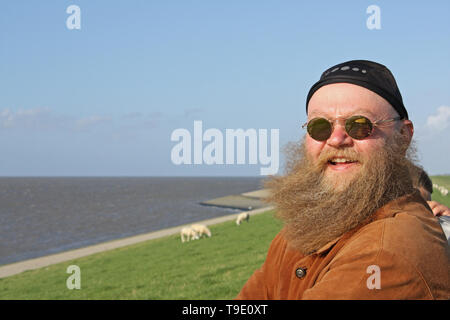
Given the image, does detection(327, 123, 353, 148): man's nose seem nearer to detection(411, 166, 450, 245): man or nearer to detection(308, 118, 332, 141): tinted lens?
detection(308, 118, 332, 141): tinted lens

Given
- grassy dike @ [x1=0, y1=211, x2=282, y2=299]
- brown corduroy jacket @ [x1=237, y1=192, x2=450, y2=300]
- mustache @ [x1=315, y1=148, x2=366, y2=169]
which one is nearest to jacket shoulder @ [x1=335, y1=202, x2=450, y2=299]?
brown corduroy jacket @ [x1=237, y1=192, x2=450, y2=300]

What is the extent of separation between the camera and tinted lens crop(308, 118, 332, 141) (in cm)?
218

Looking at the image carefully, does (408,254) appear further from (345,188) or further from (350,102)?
(350,102)

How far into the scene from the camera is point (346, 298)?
4.81ft

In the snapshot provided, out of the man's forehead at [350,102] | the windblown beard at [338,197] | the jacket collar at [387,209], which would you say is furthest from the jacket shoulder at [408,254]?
the man's forehead at [350,102]

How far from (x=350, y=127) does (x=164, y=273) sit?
444 inches

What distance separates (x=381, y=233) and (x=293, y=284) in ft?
1.98

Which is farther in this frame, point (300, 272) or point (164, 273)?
point (164, 273)

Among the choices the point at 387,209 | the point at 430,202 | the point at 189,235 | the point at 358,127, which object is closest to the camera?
the point at 387,209

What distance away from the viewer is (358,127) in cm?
208

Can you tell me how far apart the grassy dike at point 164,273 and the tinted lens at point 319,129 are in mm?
6494

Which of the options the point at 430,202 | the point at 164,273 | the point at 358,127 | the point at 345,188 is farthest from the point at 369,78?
the point at 164,273

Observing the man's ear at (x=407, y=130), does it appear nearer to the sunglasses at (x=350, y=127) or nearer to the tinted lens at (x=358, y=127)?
the sunglasses at (x=350, y=127)
